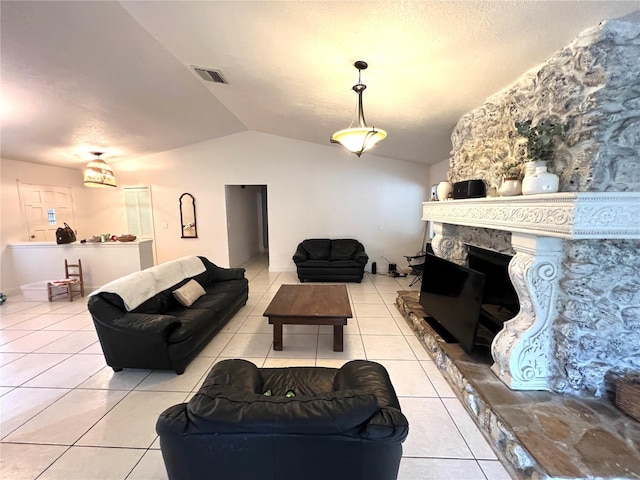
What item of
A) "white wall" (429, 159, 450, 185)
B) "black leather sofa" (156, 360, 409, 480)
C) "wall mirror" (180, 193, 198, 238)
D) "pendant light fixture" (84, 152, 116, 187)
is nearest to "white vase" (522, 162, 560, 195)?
"black leather sofa" (156, 360, 409, 480)

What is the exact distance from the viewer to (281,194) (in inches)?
263

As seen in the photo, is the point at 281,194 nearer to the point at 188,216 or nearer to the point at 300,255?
the point at 300,255

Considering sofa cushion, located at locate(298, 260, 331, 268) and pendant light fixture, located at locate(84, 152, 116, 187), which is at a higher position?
pendant light fixture, located at locate(84, 152, 116, 187)

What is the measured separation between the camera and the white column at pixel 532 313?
6.54 feet

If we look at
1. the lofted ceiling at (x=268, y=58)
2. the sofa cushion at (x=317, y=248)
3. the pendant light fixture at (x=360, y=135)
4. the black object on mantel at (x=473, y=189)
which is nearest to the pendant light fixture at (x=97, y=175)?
the lofted ceiling at (x=268, y=58)

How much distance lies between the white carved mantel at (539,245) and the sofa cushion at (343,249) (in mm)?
4010

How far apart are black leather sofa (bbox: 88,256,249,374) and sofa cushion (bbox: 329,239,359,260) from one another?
3.27 m

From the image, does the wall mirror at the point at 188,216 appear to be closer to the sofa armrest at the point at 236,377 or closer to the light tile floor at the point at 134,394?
the light tile floor at the point at 134,394

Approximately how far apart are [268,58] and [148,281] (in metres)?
2.74

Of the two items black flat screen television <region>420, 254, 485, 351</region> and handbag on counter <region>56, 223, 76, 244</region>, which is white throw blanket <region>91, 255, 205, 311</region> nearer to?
handbag on counter <region>56, 223, 76, 244</region>

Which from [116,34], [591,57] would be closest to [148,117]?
[116,34]

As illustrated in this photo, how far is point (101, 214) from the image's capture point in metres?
6.77

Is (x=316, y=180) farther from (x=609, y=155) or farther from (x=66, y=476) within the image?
(x=66, y=476)

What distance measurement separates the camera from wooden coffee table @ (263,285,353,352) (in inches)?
120
